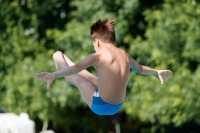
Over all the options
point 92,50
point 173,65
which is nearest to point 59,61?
point 173,65

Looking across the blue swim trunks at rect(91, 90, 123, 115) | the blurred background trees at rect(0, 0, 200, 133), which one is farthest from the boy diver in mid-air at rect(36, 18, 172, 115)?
the blurred background trees at rect(0, 0, 200, 133)

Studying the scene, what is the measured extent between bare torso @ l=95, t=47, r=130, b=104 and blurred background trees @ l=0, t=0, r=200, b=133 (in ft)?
13.2

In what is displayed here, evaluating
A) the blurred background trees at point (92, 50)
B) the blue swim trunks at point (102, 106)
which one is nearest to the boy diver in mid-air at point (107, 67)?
the blue swim trunks at point (102, 106)

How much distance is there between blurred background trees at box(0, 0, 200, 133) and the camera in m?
10.8

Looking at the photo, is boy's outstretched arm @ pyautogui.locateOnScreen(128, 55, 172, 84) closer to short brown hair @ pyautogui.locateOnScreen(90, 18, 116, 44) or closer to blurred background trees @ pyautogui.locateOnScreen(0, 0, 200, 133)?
short brown hair @ pyautogui.locateOnScreen(90, 18, 116, 44)

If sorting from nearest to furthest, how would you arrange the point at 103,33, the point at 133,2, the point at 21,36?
the point at 103,33
the point at 133,2
the point at 21,36

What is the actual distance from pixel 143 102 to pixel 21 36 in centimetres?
286

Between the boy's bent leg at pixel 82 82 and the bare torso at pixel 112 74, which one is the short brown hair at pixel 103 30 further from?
the boy's bent leg at pixel 82 82

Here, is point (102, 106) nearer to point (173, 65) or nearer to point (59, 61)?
point (59, 61)

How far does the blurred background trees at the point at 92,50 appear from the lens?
10.8 m

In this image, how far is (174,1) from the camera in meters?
11.3

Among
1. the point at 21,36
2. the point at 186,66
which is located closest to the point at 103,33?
the point at 186,66

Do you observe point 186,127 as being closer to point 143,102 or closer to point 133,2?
point 143,102

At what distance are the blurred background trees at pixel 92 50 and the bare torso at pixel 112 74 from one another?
4.03 metres
